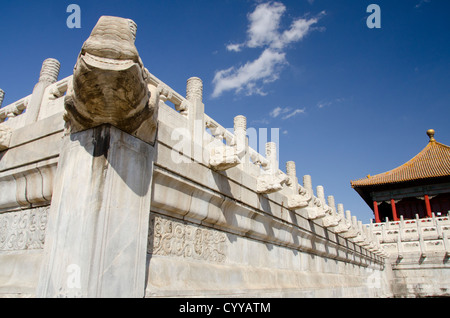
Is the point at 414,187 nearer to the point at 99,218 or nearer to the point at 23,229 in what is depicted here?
the point at 23,229

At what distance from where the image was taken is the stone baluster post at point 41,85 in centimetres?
484

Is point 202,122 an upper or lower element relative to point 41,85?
lower

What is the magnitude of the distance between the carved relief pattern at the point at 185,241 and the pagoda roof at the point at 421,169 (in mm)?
31540

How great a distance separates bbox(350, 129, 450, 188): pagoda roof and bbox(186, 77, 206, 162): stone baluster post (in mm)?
31330

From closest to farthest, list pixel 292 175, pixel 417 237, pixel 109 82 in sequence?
pixel 109 82 → pixel 292 175 → pixel 417 237

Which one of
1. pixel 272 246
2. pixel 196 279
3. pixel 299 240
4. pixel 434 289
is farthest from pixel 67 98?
pixel 434 289

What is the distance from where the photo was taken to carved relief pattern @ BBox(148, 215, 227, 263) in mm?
3910

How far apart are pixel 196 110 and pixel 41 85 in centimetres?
233

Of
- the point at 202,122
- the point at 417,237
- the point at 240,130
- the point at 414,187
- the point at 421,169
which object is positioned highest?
the point at 421,169

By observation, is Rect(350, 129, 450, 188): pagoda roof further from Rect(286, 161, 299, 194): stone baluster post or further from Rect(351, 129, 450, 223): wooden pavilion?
Rect(286, 161, 299, 194): stone baluster post

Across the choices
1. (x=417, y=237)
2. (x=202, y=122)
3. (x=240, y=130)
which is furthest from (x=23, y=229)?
(x=417, y=237)

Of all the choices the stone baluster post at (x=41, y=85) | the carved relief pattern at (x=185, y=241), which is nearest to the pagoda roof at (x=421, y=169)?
the carved relief pattern at (x=185, y=241)

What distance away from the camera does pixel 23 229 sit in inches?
160
